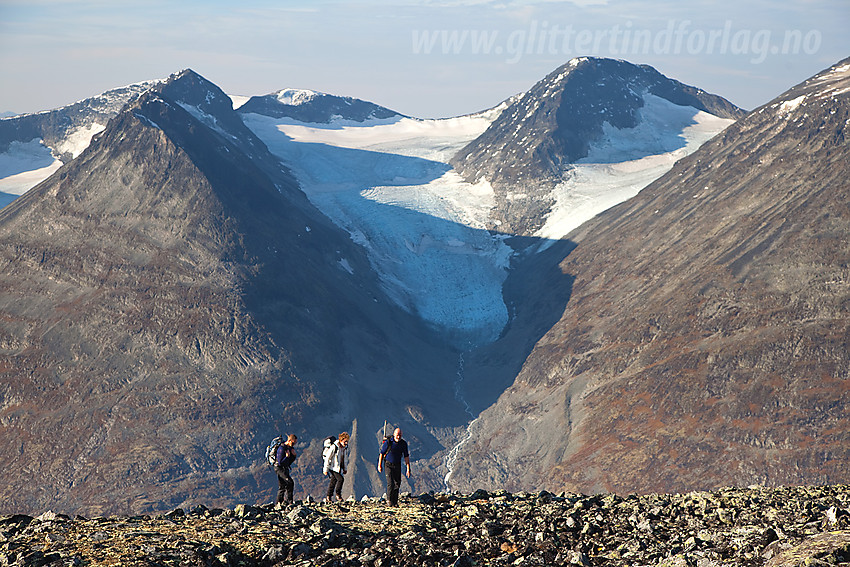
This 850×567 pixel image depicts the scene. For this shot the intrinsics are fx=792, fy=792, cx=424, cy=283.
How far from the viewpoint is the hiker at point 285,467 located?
1031 inches

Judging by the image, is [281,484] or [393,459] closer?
[393,459]

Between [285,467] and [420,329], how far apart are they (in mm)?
92947

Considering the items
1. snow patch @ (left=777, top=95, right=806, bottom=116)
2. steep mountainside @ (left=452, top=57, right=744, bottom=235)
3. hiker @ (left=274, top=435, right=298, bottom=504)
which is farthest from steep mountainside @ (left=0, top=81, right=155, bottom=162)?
hiker @ (left=274, top=435, right=298, bottom=504)

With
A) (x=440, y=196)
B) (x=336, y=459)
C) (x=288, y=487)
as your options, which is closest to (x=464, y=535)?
(x=336, y=459)

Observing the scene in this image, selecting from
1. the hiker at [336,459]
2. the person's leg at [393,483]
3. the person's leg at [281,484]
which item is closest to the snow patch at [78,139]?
the person's leg at [281,484]

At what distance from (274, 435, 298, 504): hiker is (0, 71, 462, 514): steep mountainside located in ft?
186

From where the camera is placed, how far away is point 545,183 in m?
156

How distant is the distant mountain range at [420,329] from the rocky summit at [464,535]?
51.8 m

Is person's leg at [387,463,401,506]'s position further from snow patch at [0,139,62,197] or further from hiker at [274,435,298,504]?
snow patch at [0,139,62,197]

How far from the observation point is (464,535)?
21672 mm

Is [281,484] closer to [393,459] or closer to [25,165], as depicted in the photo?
[393,459]

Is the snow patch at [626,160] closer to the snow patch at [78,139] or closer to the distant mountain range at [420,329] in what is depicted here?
the distant mountain range at [420,329]

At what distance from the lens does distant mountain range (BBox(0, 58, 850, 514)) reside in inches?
3088

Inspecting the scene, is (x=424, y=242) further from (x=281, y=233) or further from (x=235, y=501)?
(x=235, y=501)
